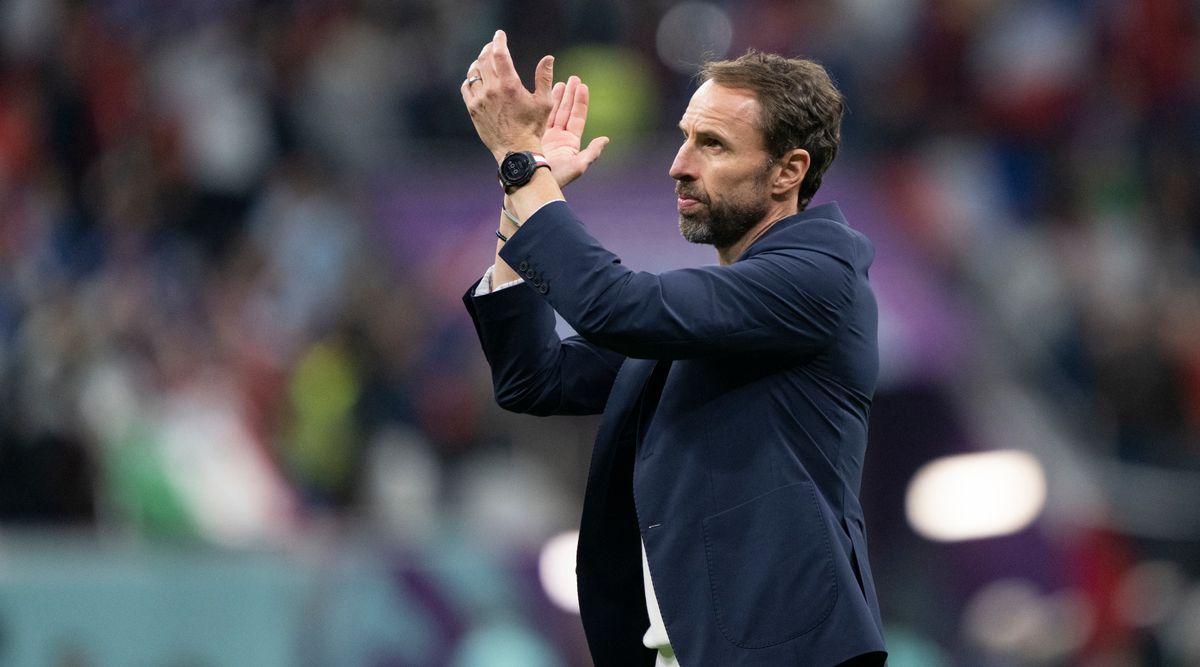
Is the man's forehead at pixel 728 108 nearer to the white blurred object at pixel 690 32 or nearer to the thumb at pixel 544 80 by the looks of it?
the thumb at pixel 544 80

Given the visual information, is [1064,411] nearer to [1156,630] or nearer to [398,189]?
[1156,630]

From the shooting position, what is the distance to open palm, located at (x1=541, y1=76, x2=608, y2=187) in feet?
11.3

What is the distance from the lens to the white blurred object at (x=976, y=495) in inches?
305

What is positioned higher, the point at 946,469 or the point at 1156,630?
the point at 946,469

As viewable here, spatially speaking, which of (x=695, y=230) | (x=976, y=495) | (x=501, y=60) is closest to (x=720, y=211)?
(x=695, y=230)

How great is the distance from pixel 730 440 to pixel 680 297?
1.00ft

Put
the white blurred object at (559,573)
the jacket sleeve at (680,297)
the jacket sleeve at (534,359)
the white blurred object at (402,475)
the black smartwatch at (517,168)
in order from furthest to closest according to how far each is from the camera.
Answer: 1. the white blurred object at (402,475)
2. the white blurred object at (559,573)
3. the jacket sleeve at (534,359)
4. the black smartwatch at (517,168)
5. the jacket sleeve at (680,297)

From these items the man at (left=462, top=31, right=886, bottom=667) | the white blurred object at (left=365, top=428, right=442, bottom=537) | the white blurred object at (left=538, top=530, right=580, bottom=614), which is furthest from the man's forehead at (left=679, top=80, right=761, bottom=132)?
the white blurred object at (left=365, top=428, right=442, bottom=537)

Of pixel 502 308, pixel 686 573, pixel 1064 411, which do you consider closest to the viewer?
pixel 686 573

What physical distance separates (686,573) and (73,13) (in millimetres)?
8837

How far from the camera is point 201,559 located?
6887 millimetres

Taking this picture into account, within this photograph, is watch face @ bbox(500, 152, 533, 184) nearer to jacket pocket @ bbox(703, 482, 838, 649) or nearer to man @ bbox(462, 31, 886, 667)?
man @ bbox(462, 31, 886, 667)

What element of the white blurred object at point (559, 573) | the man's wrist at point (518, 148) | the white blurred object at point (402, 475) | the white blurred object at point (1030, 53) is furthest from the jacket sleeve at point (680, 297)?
the white blurred object at point (1030, 53)

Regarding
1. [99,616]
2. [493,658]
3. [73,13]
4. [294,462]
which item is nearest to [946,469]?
[493,658]
